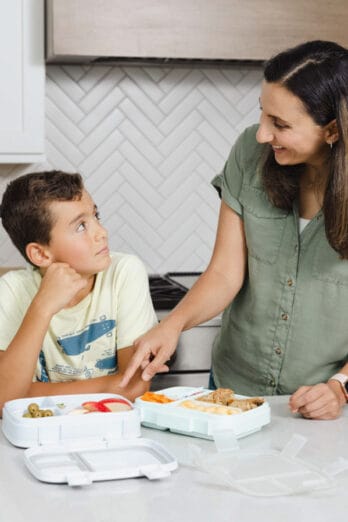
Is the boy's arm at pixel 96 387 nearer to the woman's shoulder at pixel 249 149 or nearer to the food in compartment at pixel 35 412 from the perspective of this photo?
the food in compartment at pixel 35 412

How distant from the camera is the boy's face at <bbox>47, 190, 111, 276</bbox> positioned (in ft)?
6.20

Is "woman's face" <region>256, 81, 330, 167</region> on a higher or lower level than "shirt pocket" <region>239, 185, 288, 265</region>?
higher

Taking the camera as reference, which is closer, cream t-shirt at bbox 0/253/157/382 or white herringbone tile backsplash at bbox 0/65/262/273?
cream t-shirt at bbox 0/253/157/382

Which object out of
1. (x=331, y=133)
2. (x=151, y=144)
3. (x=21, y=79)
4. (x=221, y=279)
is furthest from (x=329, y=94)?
(x=151, y=144)

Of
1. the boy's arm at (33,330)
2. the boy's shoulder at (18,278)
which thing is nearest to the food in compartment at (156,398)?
the boy's arm at (33,330)

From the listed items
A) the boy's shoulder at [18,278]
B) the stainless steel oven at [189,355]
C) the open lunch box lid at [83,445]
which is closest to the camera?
the open lunch box lid at [83,445]

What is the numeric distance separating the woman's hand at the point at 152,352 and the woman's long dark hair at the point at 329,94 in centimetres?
39

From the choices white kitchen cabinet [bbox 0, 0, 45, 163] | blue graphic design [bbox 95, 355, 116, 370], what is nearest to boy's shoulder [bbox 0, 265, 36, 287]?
blue graphic design [bbox 95, 355, 116, 370]

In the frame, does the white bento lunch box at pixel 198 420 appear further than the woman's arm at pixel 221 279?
No

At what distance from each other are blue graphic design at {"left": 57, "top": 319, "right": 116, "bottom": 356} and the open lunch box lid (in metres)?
0.42

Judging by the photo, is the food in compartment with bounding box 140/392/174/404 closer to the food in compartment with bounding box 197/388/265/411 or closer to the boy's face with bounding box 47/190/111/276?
the food in compartment with bounding box 197/388/265/411

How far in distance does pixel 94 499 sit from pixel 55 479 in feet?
0.23

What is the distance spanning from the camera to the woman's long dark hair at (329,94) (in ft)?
5.66

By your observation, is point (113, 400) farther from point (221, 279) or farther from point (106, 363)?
point (221, 279)
